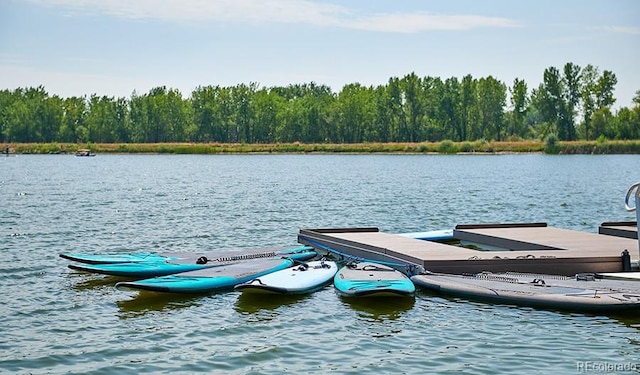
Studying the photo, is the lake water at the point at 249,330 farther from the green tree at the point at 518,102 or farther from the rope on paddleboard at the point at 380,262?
the green tree at the point at 518,102

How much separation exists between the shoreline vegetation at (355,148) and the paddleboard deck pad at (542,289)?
111777 millimetres

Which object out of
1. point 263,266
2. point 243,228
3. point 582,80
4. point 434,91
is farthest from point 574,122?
point 263,266

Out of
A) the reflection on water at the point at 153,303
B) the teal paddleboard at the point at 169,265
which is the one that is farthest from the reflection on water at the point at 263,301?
the teal paddleboard at the point at 169,265

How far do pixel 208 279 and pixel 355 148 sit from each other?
122326 mm

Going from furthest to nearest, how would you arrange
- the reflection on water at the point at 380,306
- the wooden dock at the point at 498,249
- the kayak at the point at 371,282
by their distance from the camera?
the wooden dock at the point at 498,249, the kayak at the point at 371,282, the reflection on water at the point at 380,306

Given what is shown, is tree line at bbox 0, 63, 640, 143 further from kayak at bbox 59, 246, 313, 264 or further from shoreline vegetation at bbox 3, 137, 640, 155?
kayak at bbox 59, 246, 313, 264

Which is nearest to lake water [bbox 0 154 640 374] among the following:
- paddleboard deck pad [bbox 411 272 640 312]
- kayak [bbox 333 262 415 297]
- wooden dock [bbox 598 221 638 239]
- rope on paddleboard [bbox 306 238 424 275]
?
paddleboard deck pad [bbox 411 272 640 312]

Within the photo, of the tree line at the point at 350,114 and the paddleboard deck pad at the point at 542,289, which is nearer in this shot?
the paddleboard deck pad at the point at 542,289

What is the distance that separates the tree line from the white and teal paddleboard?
114m

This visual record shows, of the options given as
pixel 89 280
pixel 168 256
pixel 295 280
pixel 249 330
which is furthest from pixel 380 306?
pixel 89 280

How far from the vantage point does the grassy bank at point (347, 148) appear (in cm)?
12781

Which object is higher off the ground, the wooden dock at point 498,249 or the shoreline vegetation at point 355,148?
Result: the shoreline vegetation at point 355,148

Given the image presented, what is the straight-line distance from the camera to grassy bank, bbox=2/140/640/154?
128m

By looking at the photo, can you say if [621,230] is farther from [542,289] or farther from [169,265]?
[169,265]
